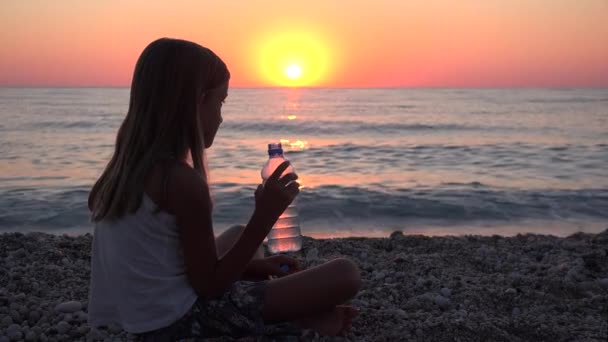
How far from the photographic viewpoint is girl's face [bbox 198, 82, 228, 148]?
2.54 meters

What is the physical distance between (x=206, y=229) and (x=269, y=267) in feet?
2.47

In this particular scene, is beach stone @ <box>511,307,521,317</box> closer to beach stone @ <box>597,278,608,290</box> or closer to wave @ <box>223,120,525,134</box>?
beach stone @ <box>597,278,608,290</box>

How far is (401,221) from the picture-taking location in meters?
7.82

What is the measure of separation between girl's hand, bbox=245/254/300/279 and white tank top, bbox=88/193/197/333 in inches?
22.3

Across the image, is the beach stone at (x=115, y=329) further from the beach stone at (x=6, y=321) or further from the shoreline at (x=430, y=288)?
the beach stone at (x=6, y=321)

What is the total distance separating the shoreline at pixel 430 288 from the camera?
319 cm

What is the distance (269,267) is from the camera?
10.1 feet

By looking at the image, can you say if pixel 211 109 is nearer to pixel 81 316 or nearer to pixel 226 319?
pixel 226 319

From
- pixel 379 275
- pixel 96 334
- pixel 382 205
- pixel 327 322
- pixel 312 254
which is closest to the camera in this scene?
pixel 327 322

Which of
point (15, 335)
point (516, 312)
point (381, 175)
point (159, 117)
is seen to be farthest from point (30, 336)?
point (381, 175)

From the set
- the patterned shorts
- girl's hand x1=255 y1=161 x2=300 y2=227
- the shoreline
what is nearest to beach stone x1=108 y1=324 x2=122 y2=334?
the shoreline

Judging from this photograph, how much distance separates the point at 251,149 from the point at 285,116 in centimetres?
1349

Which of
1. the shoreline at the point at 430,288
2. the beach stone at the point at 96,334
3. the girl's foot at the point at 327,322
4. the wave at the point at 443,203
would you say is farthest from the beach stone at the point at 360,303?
the wave at the point at 443,203

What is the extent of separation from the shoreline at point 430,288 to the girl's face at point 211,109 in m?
1.15
